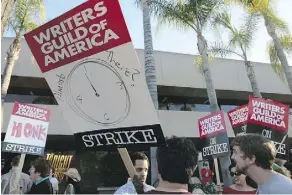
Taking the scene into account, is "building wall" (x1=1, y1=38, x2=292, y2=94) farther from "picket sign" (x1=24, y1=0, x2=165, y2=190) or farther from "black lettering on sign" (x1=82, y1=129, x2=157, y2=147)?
"black lettering on sign" (x1=82, y1=129, x2=157, y2=147)

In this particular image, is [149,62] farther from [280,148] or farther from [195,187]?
[280,148]

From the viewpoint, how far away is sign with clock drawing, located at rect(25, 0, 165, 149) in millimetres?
2928

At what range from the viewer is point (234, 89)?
18.5 m

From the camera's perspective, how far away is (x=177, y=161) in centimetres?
237

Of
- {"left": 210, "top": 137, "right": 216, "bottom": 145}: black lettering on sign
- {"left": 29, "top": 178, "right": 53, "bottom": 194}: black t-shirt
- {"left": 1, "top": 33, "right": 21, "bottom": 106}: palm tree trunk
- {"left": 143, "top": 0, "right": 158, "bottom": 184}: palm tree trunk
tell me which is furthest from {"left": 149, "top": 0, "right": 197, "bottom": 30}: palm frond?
{"left": 29, "top": 178, "right": 53, "bottom": 194}: black t-shirt

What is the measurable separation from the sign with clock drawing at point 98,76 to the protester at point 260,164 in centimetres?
59

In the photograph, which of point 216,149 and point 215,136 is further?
point 215,136

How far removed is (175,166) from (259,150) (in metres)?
0.70

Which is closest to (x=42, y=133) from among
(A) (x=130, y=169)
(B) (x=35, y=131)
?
(B) (x=35, y=131)

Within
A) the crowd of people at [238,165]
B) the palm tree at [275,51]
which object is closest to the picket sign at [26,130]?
the crowd of people at [238,165]

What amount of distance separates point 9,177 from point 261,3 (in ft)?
37.4

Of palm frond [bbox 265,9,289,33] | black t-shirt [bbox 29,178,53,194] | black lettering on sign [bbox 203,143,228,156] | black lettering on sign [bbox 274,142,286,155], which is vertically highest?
palm frond [bbox 265,9,289,33]

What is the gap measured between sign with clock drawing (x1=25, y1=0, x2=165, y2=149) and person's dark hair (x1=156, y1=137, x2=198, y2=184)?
412 mm

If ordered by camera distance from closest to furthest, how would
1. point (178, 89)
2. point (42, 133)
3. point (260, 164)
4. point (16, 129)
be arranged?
point (260, 164), point (16, 129), point (42, 133), point (178, 89)
